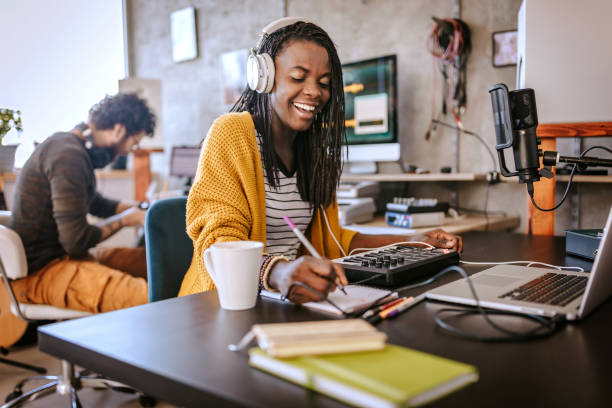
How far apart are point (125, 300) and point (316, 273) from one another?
1.42 m

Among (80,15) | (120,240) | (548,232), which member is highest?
(80,15)

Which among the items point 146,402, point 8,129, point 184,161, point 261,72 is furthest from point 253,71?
point 184,161

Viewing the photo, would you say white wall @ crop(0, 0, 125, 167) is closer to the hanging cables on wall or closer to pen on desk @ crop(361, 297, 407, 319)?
the hanging cables on wall

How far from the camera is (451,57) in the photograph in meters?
2.51

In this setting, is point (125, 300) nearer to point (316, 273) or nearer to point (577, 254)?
point (316, 273)

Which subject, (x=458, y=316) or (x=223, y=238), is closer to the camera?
(x=458, y=316)

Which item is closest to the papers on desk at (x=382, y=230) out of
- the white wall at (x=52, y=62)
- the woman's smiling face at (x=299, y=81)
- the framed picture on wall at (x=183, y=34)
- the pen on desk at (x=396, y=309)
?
the woman's smiling face at (x=299, y=81)

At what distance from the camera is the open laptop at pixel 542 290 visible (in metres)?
0.67

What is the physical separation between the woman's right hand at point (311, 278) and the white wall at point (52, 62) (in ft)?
8.61

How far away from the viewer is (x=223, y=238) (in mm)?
932

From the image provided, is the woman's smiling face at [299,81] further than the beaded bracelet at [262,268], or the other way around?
the woman's smiling face at [299,81]

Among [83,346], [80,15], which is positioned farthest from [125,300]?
[80,15]

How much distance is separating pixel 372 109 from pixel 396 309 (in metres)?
1.95

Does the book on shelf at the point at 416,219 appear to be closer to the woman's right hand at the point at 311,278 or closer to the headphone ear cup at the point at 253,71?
the headphone ear cup at the point at 253,71
